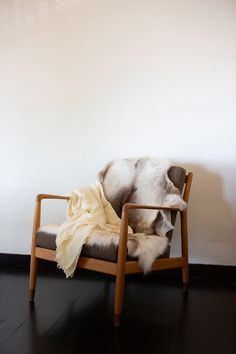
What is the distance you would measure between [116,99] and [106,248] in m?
1.30

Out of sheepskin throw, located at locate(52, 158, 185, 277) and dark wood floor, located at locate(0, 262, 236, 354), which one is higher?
sheepskin throw, located at locate(52, 158, 185, 277)

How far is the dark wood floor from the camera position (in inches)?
66.9

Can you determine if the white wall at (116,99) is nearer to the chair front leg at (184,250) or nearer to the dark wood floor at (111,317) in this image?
the chair front leg at (184,250)

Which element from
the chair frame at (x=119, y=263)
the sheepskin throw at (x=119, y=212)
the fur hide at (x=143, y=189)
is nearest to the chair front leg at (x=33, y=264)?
Result: the chair frame at (x=119, y=263)

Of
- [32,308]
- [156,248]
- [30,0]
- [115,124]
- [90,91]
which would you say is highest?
[30,0]

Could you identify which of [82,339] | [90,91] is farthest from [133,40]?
[82,339]

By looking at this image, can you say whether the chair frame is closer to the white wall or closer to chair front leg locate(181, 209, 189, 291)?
chair front leg locate(181, 209, 189, 291)

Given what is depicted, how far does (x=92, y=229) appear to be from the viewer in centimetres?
212

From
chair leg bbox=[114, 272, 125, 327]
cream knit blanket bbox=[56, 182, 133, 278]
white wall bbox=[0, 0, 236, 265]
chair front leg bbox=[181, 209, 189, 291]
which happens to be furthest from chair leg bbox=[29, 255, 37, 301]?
chair front leg bbox=[181, 209, 189, 291]

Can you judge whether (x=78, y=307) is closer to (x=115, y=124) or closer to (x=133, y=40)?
(x=115, y=124)

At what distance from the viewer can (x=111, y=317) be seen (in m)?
2.05

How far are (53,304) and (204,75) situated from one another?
1788 mm

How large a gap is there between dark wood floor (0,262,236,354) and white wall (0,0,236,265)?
0.45 metres

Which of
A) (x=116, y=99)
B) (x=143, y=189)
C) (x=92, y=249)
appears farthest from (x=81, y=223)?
(x=116, y=99)
